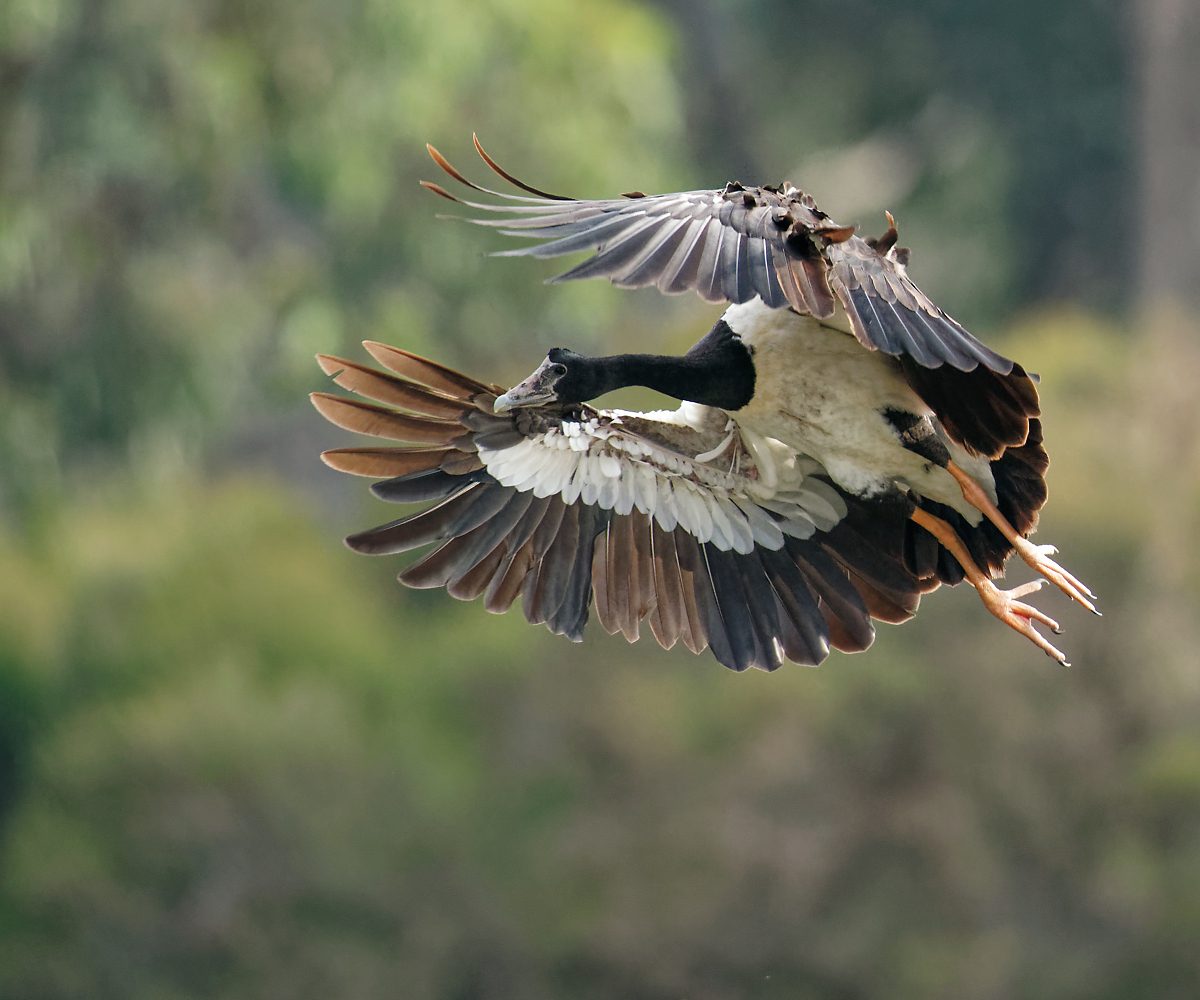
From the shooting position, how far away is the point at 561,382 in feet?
20.7

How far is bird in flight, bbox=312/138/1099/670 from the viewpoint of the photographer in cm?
622

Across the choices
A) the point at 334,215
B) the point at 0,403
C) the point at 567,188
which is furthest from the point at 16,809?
the point at 567,188

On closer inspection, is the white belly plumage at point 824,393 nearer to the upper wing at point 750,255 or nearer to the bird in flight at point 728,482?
the bird in flight at point 728,482

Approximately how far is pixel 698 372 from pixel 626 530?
0.81 meters

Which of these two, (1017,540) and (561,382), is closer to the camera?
(561,382)

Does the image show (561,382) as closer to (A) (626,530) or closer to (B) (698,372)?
(B) (698,372)

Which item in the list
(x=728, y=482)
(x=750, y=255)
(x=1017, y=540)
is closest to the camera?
(x=750, y=255)

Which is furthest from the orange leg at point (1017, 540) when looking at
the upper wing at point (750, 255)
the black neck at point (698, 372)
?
the upper wing at point (750, 255)

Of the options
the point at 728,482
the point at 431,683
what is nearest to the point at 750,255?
the point at 728,482

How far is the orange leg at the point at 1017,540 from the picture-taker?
21.1ft

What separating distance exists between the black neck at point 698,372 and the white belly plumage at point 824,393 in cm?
4

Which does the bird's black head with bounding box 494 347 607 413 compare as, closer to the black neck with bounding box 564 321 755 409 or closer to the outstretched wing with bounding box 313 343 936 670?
the black neck with bounding box 564 321 755 409

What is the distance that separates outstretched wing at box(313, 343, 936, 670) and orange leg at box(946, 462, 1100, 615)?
388 mm

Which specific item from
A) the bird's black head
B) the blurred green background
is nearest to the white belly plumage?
the bird's black head
